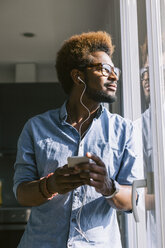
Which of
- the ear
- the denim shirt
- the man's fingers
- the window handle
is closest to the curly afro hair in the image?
the ear

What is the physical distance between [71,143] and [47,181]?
186mm

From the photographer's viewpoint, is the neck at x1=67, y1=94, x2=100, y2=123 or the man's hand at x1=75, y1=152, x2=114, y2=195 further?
the neck at x1=67, y1=94, x2=100, y2=123

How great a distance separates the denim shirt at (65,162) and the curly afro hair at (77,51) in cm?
31

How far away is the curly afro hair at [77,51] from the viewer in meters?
1.42

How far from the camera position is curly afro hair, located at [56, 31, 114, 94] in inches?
55.7

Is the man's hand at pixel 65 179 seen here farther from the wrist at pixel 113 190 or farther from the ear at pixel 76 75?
the ear at pixel 76 75

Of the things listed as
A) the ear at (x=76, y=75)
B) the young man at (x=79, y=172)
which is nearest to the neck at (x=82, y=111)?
the young man at (x=79, y=172)

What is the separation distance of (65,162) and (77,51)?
1.76 ft

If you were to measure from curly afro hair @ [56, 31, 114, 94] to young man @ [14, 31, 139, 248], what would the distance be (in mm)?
90

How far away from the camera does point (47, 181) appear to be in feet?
3.54

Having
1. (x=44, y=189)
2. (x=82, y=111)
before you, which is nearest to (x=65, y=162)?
(x=44, y=189)

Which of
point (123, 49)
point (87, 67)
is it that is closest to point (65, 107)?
point (87, 67)

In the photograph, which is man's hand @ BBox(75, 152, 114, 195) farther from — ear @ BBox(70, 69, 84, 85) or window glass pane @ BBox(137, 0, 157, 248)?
ear @ BBox(70, 69, 84, 85)

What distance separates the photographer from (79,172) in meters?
1.02
